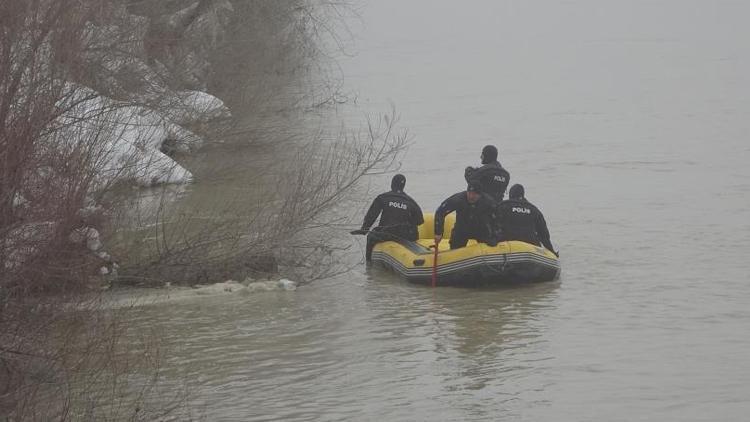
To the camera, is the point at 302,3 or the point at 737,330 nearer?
the point at 737,330

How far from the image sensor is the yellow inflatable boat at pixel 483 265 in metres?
14.6

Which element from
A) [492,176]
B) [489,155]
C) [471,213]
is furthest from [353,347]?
[489,155]

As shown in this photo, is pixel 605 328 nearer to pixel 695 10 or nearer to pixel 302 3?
pixel 302 3

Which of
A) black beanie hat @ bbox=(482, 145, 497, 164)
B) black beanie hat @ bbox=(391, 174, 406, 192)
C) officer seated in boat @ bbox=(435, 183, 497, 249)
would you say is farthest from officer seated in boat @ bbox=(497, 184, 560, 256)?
black beanie hat @ bbox=(391, 174, 406, 192)

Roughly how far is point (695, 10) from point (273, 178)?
126ft

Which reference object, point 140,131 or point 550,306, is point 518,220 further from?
point 140,131

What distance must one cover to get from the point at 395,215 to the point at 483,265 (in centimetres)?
156

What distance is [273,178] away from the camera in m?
19.8

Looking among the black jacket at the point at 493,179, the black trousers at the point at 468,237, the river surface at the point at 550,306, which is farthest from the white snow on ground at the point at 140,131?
the black jacket at the point at 493,179

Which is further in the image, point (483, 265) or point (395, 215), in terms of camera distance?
point (395, 215)

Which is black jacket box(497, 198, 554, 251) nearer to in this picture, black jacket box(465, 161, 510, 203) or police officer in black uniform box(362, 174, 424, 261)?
black jacket box(465, 161, 510, 203)

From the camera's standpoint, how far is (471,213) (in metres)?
14.8

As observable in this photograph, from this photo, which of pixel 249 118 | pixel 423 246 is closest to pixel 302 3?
pixel 249 118

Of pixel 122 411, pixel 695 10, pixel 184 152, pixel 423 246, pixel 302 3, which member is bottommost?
pixel 122 411
